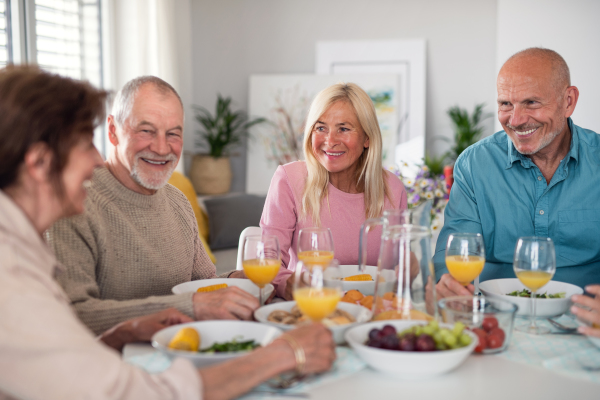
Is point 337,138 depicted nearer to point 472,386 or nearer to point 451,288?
point 451,288

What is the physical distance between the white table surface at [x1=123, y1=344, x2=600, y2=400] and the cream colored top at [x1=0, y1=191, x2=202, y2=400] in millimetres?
293

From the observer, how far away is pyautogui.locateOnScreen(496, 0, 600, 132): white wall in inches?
163

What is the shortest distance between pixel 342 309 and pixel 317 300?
0.24 meters

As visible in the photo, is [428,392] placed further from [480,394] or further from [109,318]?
[109,318]

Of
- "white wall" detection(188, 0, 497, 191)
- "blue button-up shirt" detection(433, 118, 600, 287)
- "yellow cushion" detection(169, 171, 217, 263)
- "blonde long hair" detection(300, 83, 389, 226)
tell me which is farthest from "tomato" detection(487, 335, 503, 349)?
"white wall" detection(188, 0, 497, 191)

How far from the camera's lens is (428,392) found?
3.33ft

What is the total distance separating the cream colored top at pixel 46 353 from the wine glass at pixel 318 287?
0.29 m

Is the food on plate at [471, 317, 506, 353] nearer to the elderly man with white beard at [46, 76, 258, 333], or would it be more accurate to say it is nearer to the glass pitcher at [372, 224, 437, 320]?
the glass pitcher at [372, 224, 437, 320]

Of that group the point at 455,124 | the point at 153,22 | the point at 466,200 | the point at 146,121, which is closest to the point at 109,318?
the point at 146,121

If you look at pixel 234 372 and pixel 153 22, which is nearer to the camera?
pixel 234 372

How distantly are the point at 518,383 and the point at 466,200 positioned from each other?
4.23 ft

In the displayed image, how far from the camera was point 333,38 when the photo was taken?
574 cm

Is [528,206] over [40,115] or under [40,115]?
under

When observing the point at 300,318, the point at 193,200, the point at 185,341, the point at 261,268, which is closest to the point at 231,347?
the point at 185,341
